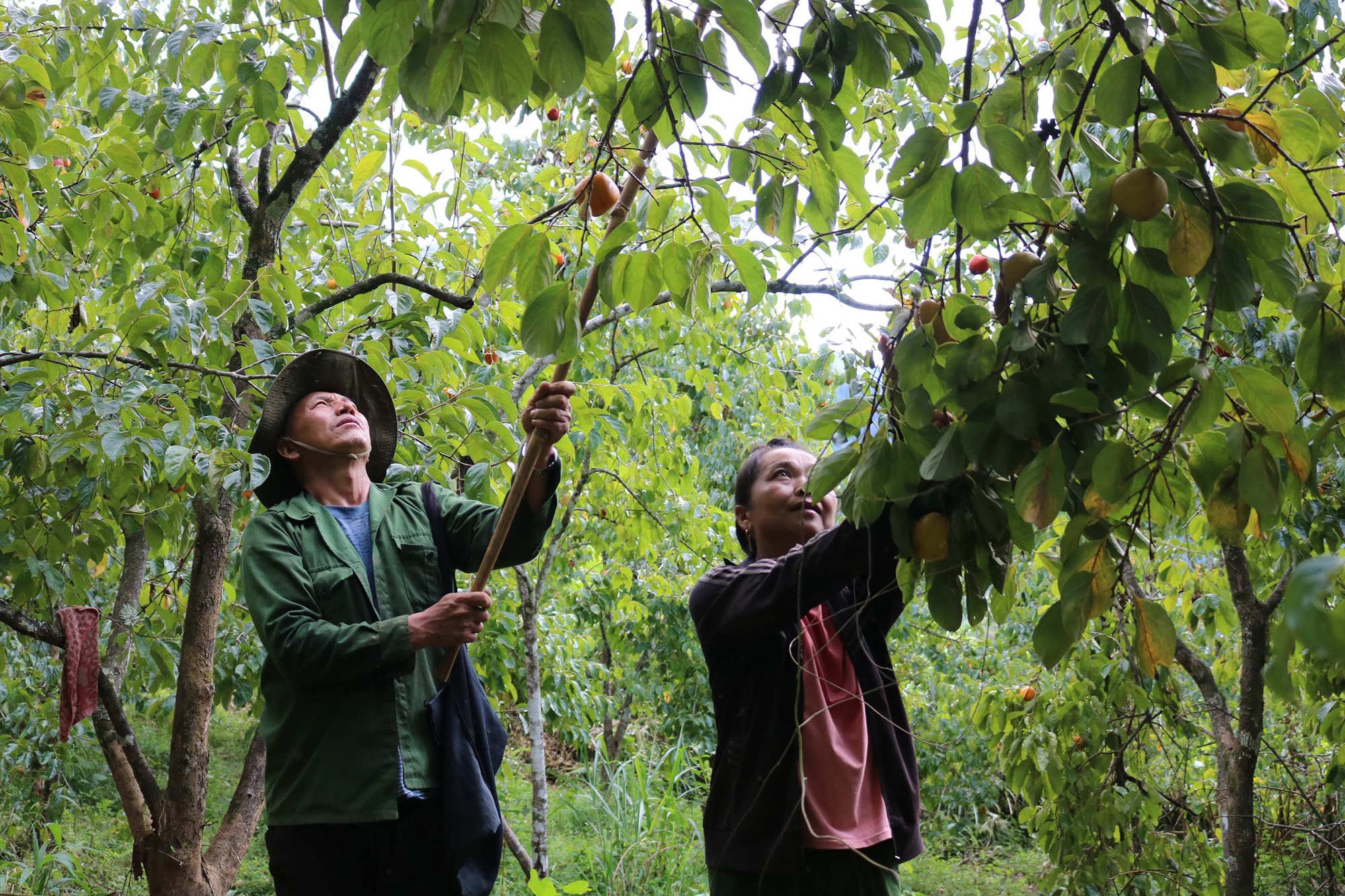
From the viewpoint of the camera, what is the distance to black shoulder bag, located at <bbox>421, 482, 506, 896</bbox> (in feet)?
5.51

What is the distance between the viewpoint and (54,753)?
14.4ft

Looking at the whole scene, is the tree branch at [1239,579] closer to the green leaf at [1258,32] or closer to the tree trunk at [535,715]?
the green leaf at [1258,32]

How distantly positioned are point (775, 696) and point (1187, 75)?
4.00ft

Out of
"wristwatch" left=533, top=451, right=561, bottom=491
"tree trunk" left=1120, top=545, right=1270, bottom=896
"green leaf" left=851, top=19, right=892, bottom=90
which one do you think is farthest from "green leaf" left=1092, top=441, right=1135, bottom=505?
"tree trunk" left=1120, top=545, right=1270, bottom=896

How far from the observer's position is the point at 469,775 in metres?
1.72

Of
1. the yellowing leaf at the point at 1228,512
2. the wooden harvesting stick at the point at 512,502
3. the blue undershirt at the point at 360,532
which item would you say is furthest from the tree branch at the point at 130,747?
the yellowing leaf at the point at 1228,512

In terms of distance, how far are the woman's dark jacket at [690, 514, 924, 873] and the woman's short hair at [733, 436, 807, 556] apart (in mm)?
220

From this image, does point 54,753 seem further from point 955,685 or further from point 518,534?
point 955,685

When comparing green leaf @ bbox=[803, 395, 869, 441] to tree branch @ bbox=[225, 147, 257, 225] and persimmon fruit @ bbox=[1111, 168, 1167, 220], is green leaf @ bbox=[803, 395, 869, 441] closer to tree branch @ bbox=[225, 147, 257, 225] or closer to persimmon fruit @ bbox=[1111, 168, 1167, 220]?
persimmon fruit @ bbox=[1111, 168, 1167, 220]

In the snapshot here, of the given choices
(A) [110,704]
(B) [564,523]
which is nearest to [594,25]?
(A) [110,704]

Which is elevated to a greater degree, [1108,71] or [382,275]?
[382,275]

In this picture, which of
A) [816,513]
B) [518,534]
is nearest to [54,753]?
[518,534]

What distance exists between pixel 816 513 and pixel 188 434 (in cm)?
122

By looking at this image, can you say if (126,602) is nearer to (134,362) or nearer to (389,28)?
(134,362)
